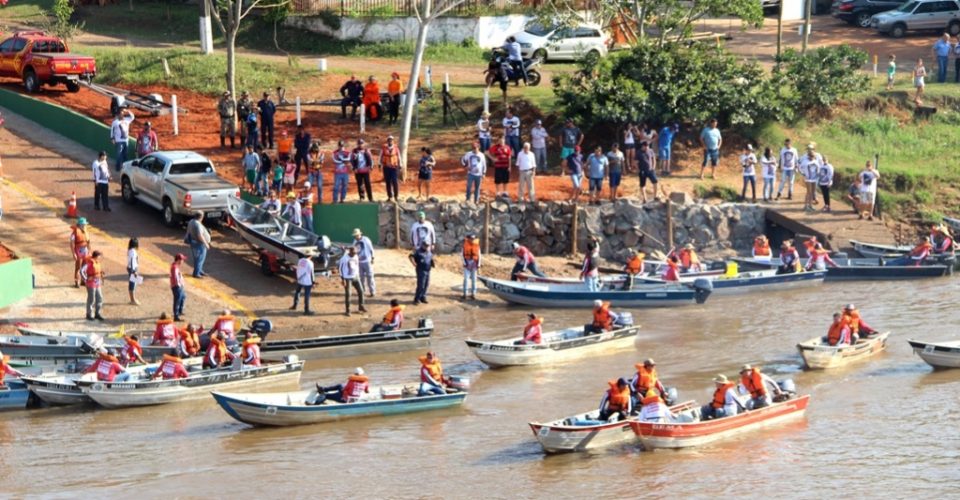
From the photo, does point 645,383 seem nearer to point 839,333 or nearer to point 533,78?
point 839,333

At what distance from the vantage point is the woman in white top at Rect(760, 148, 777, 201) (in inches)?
1644

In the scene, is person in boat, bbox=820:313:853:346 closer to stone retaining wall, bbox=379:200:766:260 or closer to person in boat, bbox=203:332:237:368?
stone retaining wall, bbox=379:200:766:260

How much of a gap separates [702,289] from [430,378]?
9.99 metres

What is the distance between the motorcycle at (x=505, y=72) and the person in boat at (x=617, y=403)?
2028 centimetres

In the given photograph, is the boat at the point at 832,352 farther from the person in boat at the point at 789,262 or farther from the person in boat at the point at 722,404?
the person in boat at the point at 789,262

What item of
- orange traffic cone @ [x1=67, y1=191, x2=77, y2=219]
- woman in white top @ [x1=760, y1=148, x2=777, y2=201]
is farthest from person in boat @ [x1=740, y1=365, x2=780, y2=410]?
orange traffic cone @ [x1=67, y1=191, x2=77, y2=219]

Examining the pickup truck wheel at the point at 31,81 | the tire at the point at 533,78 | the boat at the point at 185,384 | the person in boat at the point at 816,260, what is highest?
the tire at the point at 533,78

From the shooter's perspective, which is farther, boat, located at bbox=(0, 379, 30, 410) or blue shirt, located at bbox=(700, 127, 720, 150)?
blue shirt, located at bbox=(700, 127, 720, 150)

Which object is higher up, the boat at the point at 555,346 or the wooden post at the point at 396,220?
the wooden post at the point at 396,220

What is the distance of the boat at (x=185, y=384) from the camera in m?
28.0

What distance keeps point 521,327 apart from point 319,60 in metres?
19.6

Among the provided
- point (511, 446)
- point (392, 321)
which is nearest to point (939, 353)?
point (511, 446)

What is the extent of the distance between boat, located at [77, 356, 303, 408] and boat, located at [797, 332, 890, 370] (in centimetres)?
1026

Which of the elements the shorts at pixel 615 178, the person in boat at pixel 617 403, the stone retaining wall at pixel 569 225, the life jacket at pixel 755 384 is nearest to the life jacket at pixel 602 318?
the life jacket at pixel 755 384
